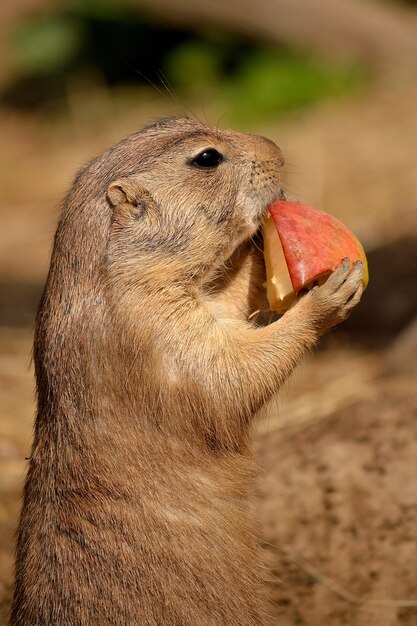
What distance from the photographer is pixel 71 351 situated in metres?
3.46

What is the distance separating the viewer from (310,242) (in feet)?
12.0

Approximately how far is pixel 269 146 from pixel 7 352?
4.07 meters

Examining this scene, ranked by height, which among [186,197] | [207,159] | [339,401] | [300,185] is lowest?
[339,401]

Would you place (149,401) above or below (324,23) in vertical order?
below

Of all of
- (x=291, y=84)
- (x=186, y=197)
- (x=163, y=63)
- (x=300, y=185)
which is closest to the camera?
(x=186, y=197)

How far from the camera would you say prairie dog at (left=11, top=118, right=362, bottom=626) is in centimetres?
332

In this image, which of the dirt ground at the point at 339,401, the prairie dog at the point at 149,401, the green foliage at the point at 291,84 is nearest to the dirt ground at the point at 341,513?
the dirt ground at the point at 339,401

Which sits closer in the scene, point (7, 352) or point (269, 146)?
point (269, 146)

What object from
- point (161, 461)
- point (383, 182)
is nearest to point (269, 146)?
point (161, 461)

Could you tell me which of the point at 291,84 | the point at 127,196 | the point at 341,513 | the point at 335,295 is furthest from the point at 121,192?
the point at 291,84

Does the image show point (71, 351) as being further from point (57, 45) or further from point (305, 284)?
point (57, 45)

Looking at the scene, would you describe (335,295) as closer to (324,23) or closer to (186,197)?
(186,197)

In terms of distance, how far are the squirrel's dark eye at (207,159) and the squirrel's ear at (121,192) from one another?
11.7 inches

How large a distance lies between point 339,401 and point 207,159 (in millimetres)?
2571
